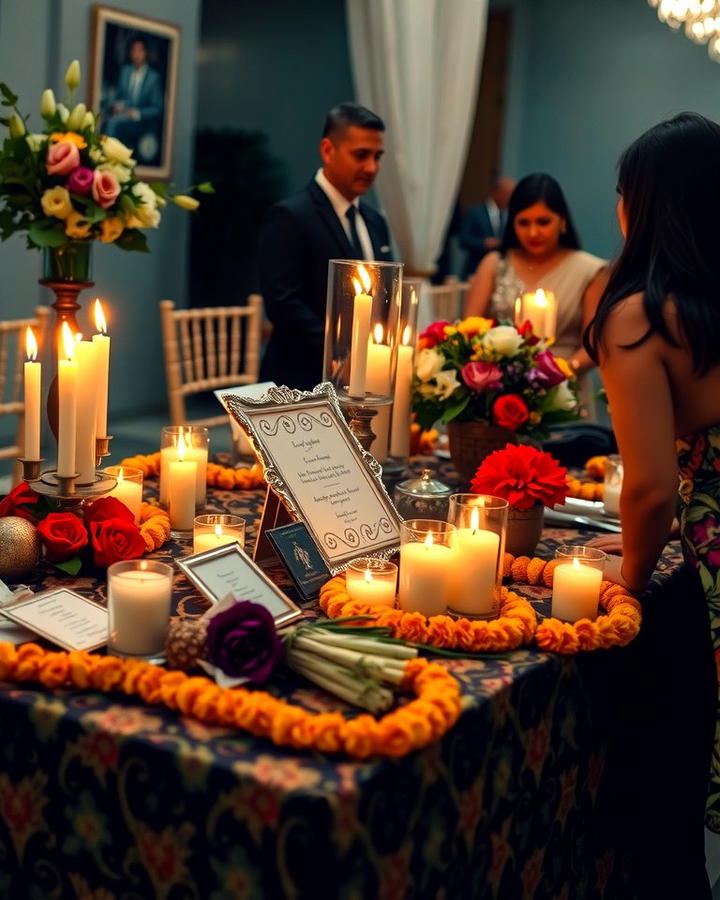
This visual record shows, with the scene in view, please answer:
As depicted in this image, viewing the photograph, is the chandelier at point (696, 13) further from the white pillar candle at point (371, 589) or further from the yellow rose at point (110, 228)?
the white pillar candle at point (371, 589)

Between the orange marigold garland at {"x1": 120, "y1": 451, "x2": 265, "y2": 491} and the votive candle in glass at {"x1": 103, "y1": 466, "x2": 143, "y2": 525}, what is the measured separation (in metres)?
0.42

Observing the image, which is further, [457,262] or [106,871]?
[457,262]

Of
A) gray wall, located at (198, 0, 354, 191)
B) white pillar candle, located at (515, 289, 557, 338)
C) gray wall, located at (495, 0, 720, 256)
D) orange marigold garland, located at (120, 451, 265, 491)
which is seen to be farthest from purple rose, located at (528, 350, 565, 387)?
gray wall, located at (198, 0, 354, 191)

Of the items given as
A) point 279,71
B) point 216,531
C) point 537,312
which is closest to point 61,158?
point 216,531

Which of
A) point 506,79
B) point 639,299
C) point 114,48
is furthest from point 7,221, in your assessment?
point 506,79

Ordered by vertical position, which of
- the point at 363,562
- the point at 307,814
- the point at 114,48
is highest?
the point at 114,48

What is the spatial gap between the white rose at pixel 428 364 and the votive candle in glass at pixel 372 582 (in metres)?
0.76

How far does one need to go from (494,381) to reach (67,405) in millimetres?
954

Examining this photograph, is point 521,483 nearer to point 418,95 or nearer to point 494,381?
point 494,381

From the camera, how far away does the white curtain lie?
576cm

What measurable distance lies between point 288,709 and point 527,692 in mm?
414

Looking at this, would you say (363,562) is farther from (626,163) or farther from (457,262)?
(457,262)

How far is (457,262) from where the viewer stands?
10188 mm

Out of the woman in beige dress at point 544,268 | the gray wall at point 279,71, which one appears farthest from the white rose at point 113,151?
the gray wall at point 279,71
